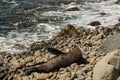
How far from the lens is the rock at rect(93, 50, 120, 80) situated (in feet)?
27.7

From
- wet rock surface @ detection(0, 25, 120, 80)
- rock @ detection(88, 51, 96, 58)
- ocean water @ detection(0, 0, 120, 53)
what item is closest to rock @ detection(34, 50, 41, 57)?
wet rock surface @ detection(0, 25, 120, 80)

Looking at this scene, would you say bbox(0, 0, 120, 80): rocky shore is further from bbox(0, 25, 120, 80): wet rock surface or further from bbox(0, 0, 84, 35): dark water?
bbox(0, 0, 84, 35): dark water

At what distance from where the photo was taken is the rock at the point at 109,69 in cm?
844

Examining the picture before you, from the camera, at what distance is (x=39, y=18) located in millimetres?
24250

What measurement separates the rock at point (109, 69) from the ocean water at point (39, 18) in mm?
7980

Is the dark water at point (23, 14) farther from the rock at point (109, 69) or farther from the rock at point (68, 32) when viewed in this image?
the rock at point (109, 69)

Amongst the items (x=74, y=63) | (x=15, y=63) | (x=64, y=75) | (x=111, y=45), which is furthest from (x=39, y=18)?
(x=64, y=75)

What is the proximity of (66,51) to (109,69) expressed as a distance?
5551mm

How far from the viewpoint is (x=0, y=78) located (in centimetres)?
1241

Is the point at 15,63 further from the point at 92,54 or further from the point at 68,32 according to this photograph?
the point at 68,32

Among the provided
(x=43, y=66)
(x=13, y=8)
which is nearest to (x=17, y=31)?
(x=13, y=8)

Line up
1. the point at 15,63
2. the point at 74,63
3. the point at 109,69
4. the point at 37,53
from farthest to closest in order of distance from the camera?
the point at 37,53 → the point at 15,63 → the point at 74,63 → the point at 109,69

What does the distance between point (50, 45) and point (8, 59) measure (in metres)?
2.49

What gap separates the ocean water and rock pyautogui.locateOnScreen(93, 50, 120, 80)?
7980 millimetres
